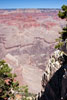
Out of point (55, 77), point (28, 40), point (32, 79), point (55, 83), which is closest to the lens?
point (55, 83)

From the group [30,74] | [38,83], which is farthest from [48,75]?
[30,74]

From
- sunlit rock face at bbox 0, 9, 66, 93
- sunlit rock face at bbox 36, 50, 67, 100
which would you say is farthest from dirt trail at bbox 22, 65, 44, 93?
sunlit rock face at bbox 36, 50, 67, 100

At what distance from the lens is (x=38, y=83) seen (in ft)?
177

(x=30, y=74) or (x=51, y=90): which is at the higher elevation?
(x=51, y=90)

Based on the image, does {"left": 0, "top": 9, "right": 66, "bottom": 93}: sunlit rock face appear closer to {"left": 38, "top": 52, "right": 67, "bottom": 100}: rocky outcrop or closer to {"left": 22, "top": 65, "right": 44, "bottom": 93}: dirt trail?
{"left": 22, "top": 65, "right": 44, "bottom": 93}: dirt trail

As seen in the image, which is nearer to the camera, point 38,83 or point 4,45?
point 38,83

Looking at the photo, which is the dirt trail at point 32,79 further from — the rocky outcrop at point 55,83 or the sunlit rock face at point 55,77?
the rocky outcrop at point 55,83

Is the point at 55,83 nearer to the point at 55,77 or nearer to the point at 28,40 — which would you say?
the point at 55,77

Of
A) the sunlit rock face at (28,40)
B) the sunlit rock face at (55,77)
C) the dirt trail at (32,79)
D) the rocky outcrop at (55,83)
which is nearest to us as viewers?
the rocky outcrop at (55,83)

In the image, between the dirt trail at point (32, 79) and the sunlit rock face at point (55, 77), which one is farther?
the dirt trail at point (32, 79)

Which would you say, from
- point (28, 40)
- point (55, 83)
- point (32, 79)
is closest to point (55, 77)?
point (55, 83)

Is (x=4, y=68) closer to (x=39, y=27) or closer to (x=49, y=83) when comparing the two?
(x=49, y=83)

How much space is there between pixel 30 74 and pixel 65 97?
43.3 meters

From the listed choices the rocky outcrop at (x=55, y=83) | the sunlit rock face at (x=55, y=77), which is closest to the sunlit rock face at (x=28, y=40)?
the sunlit rock face at (x=55, y=77)
